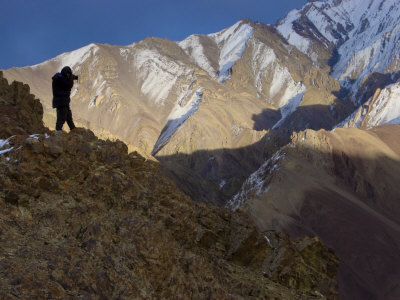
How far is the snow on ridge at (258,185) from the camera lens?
175ft

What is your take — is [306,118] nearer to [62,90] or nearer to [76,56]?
[76,56]

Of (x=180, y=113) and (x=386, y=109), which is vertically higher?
(x=180, y=113)

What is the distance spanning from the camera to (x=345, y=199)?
2122 inches

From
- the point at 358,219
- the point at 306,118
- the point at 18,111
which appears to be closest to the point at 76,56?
the point at 306,118

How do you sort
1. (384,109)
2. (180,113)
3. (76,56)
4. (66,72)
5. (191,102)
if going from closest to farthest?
(66,72) → (384,109) → (180,113) → (191,102) → (76,56)

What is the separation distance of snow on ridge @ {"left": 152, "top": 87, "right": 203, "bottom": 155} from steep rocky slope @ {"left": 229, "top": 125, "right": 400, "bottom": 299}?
198 feet

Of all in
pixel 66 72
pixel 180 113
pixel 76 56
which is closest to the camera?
pixel 66 72

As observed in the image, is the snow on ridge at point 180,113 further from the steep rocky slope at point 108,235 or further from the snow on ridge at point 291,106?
the steep rocky slope at point 108,235

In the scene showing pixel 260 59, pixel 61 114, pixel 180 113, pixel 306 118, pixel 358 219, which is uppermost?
pixel 260 59

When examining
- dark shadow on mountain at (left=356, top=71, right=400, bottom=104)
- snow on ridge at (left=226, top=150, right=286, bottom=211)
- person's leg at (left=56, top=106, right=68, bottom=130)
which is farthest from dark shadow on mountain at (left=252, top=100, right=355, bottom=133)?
person's leg at (left=56, top=106, right=68, bottom=130)

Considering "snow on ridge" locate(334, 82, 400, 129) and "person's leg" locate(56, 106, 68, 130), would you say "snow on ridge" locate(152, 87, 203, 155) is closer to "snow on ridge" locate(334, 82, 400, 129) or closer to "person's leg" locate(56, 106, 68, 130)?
"snow on ridge" locate(334, 82, 400, 129)

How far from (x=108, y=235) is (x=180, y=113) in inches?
5011

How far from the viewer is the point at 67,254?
630 centimetres

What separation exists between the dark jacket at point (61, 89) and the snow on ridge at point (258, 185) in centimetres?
4158
